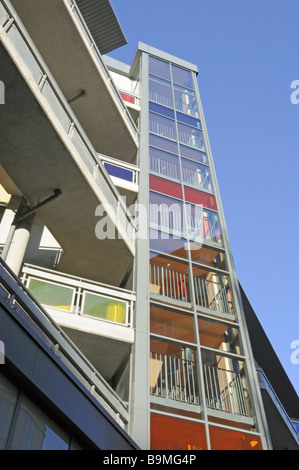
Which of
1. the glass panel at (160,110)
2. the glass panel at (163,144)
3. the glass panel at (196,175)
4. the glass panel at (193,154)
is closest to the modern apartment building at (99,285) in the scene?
the glass panel at (196,175)

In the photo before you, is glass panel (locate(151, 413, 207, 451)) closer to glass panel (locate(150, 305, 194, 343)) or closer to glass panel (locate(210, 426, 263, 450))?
glass panel (locate(210, 426, 263, 450))

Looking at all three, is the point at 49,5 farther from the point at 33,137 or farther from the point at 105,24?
the point at 105,24

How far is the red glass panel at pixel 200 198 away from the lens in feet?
58.0

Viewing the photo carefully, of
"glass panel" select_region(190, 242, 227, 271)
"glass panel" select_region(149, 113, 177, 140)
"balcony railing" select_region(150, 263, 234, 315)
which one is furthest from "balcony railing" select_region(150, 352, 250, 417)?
"glass panel" select_region(149, 113, 177, 140)

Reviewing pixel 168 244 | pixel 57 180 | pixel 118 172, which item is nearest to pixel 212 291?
pixel 168 244

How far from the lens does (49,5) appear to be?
15.2 m

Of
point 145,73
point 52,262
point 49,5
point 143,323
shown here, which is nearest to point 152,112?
point 145,73

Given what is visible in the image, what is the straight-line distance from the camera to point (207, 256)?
15727 mm

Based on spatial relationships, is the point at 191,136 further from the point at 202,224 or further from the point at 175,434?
the point at 175,434

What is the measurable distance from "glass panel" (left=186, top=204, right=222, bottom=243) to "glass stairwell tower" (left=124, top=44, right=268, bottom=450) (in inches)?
1.9

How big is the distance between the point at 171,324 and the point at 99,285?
7.44ft

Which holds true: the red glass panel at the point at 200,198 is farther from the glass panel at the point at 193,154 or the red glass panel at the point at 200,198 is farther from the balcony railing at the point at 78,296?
the balcony railing at the point at 78,296

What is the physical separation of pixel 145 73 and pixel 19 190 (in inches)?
568

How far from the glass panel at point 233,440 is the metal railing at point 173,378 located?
0.83 meters
